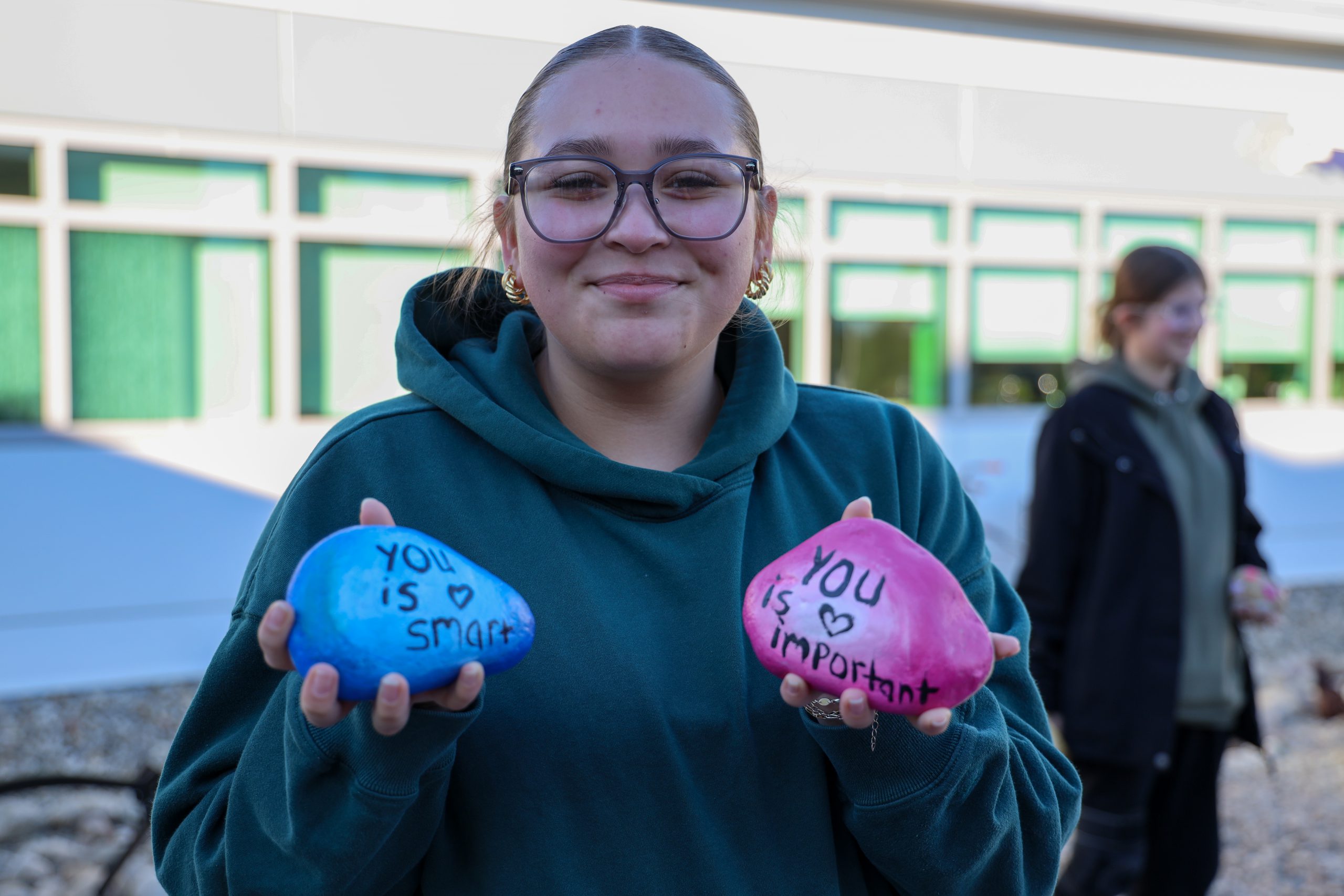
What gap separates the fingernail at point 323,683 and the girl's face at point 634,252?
0.53 m

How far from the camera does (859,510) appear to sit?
140 centimetres

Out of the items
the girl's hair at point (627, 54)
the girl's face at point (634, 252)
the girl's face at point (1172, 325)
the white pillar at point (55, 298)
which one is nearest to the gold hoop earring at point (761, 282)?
the girl's hair at point (627, 54)

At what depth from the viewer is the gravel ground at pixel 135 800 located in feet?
14.2

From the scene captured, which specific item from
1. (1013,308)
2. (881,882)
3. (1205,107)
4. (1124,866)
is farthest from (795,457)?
(1205,107)

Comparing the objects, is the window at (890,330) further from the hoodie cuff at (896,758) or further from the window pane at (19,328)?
the hoodie cuff at (896,758)

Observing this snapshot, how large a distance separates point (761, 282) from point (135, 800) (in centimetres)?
375

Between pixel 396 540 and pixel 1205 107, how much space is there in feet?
30.7

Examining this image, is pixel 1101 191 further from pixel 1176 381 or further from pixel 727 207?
pixel 727 207

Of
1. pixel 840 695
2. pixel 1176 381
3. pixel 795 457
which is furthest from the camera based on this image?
pixel 1176 381

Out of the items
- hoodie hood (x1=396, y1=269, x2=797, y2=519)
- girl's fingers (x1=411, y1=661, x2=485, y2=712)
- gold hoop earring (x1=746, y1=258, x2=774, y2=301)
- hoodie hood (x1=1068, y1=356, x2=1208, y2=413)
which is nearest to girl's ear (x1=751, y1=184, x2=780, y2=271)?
gold hoop earring (x1=746, y1=258, x2=774, y2=301)

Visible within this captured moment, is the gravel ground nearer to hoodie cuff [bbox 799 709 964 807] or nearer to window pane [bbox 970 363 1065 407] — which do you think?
window pane [bbox 970 363 1065 407]

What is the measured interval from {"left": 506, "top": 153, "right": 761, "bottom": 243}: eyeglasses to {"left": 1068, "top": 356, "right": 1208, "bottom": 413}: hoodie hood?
2.35 m

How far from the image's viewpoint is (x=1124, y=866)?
3262 mm

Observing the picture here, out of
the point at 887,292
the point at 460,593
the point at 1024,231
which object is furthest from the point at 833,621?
the point at 1024,231
